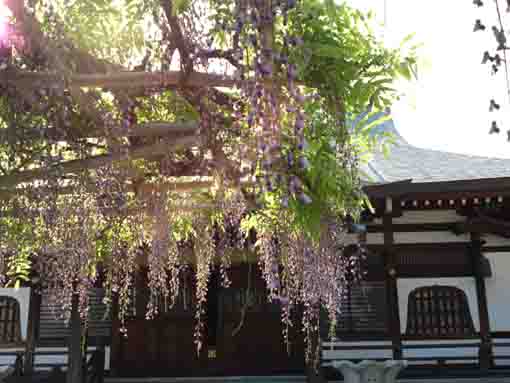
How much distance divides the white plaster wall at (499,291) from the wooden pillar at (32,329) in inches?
323

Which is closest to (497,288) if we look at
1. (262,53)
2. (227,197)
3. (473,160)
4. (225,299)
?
(473,160)

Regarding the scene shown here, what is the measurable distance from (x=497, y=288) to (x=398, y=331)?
1959 millimetres

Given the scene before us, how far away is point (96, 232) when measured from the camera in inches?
209

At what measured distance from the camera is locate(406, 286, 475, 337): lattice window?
9789 mm

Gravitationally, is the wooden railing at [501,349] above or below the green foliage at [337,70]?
below

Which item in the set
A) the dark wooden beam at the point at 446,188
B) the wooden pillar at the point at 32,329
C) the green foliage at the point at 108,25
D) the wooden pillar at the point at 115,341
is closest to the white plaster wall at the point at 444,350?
the dark wooden beam at the point at 446,188

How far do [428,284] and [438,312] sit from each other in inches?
20.2

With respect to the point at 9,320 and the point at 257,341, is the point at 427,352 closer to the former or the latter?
the point at 257,341

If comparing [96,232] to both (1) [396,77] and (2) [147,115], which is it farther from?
(1) [396,77]

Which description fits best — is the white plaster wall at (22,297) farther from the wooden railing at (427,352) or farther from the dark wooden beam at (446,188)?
the dark wooden beam at (446,188)

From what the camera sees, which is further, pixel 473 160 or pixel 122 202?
pixel 473 160

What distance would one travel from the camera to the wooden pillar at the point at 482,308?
30.8ft

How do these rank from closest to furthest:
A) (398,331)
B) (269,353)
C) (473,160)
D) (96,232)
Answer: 1. (96,232)
2. (398,331)
3. (269,353)
4. (473,160)

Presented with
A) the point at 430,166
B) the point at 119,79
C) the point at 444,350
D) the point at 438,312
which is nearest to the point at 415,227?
the point at 438,312
